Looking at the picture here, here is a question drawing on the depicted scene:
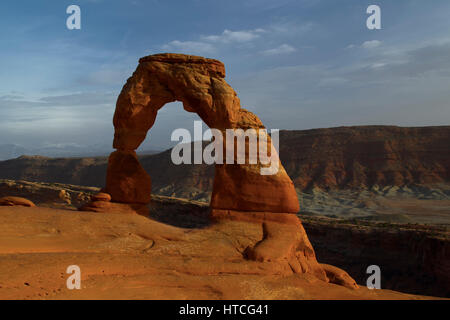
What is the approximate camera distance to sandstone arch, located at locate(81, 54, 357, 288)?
10.1 metres

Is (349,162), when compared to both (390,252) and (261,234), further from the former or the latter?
(261,234)

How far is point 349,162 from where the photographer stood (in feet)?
166

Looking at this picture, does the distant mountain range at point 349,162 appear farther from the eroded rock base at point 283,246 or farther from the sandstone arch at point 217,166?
the eroded rock base at point 283,246

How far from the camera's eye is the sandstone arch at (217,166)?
10133 millimetres

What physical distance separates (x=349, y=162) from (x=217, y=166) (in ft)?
145

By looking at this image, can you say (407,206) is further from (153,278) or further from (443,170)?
(153,278)

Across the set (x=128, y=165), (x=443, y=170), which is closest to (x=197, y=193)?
(x=443, y=170)

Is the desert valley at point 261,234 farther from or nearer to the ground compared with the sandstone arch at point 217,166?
nearer to the ground

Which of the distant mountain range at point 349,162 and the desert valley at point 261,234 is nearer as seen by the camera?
the desert valley at point 261,234

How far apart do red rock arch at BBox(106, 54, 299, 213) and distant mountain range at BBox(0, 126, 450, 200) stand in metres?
36.1

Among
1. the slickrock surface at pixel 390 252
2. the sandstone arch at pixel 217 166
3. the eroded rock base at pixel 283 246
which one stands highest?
the sandstone arch at pixel 217 166

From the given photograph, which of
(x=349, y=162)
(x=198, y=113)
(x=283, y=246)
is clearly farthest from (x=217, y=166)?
(x=349, y=162)

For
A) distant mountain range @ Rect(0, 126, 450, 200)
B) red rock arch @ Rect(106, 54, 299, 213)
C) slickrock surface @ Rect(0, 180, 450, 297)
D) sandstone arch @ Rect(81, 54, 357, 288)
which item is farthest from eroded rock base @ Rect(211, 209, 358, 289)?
distant mountain range @ Rect(0, 126, 450, 200)

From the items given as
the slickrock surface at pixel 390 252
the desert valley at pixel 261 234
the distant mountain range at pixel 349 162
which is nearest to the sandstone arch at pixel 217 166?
the desert valley at pixel 261 234
